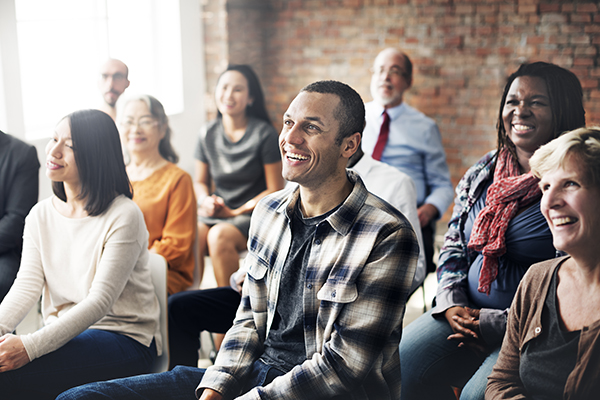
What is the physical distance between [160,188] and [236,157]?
0.83 m

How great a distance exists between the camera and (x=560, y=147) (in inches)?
53.1

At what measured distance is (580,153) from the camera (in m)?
1.32

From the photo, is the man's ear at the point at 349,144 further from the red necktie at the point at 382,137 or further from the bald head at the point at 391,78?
the bald head at the point at 391,78

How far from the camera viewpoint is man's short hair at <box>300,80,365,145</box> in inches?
62.2

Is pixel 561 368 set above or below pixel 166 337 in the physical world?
above

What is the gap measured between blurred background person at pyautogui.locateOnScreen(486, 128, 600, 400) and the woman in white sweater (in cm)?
115

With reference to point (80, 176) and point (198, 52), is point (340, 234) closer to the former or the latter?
point (80, 176)

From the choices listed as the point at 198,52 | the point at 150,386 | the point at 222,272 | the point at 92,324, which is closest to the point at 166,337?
the point at 92,324

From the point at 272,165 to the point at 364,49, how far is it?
2069mm

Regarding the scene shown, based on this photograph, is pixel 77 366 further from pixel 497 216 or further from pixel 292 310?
pixel 497 216

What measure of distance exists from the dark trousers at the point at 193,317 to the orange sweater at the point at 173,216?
0.38 metres

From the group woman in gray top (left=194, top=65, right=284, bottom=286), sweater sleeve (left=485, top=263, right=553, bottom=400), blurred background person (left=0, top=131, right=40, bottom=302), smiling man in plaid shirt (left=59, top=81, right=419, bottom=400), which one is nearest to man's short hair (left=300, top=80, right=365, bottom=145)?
smiling man in plaid shirt (left=59, top=81, right=419, bottom=400)

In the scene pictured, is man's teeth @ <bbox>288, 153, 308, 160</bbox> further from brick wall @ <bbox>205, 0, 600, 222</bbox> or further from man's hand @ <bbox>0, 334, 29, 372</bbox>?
brick wall @ <bbox>205, 0, 600, 222</bbox>

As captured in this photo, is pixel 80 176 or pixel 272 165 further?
pixel 272 165
